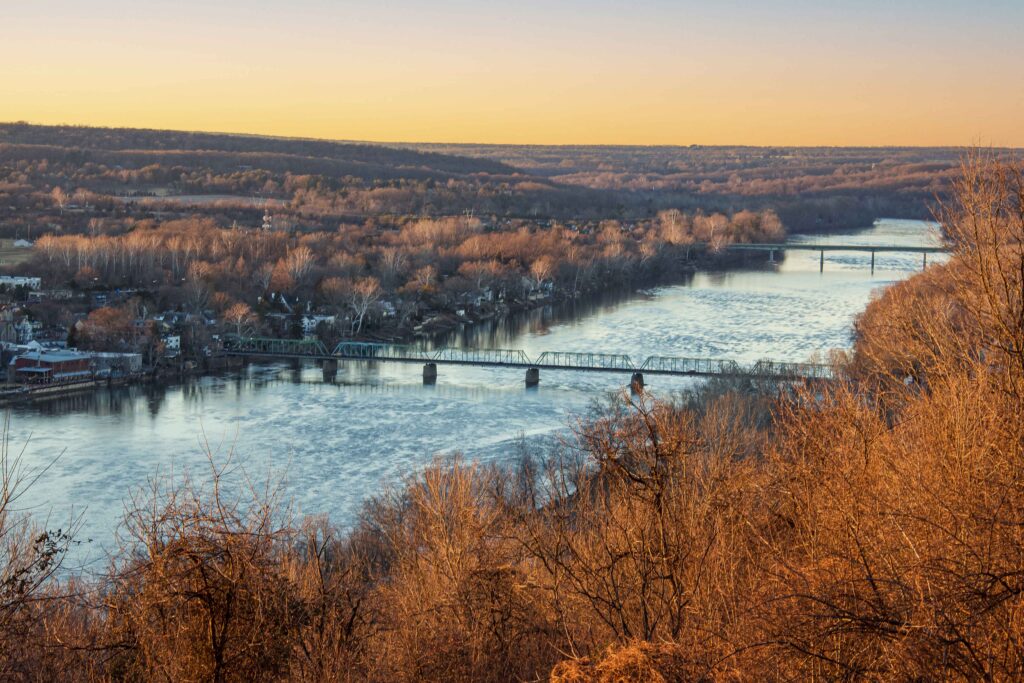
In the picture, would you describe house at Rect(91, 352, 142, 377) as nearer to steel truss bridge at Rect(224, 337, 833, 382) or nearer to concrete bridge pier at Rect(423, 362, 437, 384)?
steel truss bridge at Rect(224, 337, 833, 382)

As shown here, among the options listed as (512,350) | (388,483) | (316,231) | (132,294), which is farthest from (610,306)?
(388,483)

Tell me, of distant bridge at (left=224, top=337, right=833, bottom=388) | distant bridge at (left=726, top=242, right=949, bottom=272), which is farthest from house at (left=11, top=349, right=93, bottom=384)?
distant bridge at (left=726, top=242, right=949, bottom=272)

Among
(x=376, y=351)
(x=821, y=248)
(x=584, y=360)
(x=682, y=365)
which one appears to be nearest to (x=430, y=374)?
(x=584, y=360)

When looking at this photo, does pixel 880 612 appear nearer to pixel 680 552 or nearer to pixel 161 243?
pixel 680 552

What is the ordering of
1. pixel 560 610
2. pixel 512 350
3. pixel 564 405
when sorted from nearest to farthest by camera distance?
pixel 560 610 → pixel 564 405 → pixel 512 350

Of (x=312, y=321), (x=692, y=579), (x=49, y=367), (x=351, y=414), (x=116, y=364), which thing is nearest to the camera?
(x=692, y=579)

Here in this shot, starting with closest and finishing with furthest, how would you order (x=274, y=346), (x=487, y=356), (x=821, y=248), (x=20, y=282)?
(x=487, y=356)
(x=274, y=346)
(x=20, y=282)
(x=821, y=248)

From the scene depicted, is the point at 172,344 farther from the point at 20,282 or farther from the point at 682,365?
the point at 682,365
